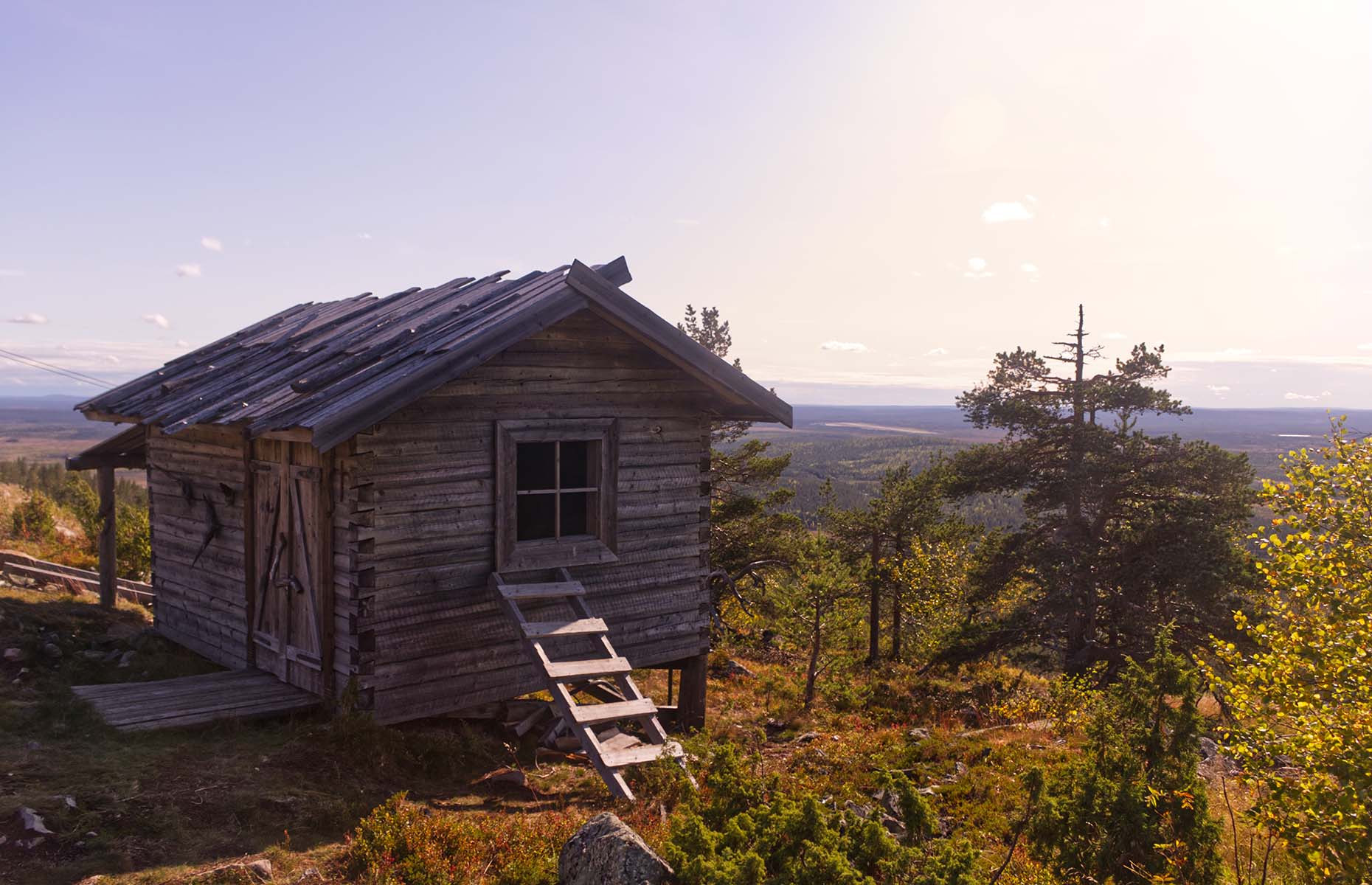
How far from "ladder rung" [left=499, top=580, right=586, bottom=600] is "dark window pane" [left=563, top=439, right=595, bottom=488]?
146cm

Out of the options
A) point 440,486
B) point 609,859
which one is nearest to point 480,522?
point 440,486

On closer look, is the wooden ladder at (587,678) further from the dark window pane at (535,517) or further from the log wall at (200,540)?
the log wall at (200,540)

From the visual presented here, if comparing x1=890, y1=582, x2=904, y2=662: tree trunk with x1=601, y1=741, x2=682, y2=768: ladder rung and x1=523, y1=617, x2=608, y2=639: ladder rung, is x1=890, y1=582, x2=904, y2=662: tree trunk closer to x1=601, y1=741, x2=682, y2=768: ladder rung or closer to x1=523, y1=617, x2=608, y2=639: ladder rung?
x1=523, y1=617, x2=608, y2=639: ladder rung

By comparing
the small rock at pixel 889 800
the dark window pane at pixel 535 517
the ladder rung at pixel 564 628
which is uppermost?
the dark window pane at pixel 535 517

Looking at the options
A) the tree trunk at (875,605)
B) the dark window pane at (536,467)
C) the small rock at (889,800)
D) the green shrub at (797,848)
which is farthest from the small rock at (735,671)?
the green shrub at (797,848)

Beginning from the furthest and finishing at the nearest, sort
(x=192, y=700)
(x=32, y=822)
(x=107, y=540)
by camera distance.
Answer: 1. (x=107, y=540)
2. (x=192, y=700)
3. (x=32, y=822)

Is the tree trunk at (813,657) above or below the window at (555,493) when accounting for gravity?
below

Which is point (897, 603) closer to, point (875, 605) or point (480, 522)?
point (875, 605)

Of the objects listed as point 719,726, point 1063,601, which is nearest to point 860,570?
point 1063,601

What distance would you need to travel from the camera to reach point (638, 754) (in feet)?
26.5

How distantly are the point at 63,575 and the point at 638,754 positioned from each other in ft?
49.3

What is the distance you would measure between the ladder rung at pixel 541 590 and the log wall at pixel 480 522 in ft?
1.67

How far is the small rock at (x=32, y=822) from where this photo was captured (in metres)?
6.25

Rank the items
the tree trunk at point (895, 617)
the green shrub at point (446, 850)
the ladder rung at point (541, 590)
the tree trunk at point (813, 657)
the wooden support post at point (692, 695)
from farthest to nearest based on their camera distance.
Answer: the tree trunk at point (895, 617), the tree trunk at point (813, 657), the wooden support post at point (692, 695), the ladder rung at point (541, 590), the green shrub at point (446, 850)
